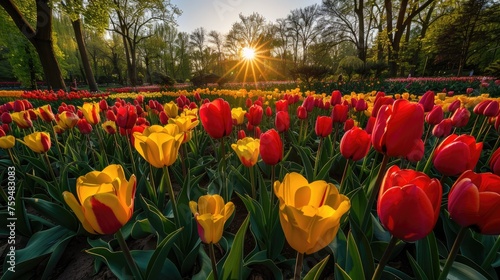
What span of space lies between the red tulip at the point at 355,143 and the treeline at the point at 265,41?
9110 millimetres

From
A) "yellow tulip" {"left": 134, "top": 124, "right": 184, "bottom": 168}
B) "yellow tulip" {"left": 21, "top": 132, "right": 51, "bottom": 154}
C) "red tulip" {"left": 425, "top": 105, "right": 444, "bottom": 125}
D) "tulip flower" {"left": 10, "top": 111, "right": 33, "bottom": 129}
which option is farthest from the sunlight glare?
"yellow tulip" {"left": 134, "top": 124, "right": 184, "bottom": 168}

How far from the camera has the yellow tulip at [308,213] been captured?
25.0 inches

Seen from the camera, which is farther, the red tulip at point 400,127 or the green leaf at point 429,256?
the green leaf at point 429,256

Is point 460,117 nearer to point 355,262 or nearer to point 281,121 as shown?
point 281,121

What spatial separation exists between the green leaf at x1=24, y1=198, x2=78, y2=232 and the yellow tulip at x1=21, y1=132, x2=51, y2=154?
0.44 meters

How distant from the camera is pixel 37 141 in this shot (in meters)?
1.78

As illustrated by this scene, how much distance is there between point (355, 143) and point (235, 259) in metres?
0.79

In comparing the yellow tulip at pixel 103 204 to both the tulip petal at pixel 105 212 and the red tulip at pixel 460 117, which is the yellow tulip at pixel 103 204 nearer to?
the tulip petal at pixel 105 212

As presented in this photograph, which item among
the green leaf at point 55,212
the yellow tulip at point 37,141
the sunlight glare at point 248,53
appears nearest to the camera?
the green leaf at point 55,212

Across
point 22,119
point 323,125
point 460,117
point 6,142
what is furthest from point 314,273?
point 22,119

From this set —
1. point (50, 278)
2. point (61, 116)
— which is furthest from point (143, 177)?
point (61, 116)

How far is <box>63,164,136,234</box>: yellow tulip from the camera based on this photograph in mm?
716

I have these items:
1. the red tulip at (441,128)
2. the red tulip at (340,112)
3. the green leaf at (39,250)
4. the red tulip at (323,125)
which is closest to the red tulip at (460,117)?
the red tulip at (441,128)

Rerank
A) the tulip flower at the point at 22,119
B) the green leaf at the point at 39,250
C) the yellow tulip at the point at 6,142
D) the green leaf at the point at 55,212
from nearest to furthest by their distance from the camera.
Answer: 1. the green leaf at the point at 39,250
2. the green leaf at the point at 55,212
3. the yellow tulip at the point at 6,142
4. the tulip flower at the point at 22,119
